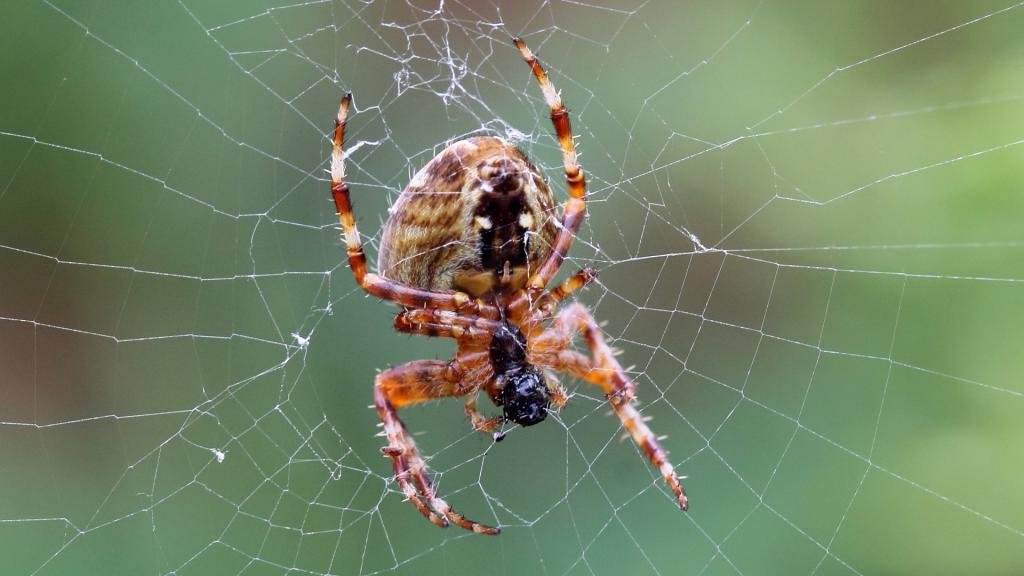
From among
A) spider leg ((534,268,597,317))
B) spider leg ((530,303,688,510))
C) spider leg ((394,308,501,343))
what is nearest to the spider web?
spider leg ((530,303,688,510))

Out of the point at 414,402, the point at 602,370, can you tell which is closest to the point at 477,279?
the point at 414,402

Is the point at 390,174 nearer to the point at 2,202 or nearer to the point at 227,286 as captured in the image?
the point at 227,286

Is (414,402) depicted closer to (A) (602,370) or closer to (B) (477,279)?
(B) (477,279)

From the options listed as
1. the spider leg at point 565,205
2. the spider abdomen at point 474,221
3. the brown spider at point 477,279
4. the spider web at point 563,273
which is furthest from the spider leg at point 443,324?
the spider web at point 563,273

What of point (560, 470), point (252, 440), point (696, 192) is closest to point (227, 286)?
point (252, 440)

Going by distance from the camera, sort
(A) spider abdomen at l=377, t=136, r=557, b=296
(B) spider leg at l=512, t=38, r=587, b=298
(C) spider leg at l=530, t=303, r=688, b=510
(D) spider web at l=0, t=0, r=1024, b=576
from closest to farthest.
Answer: (A) spider abdomen at l=377, t=136, r=557, b=296
(B) spider leg at l=512, t=38, r=587, b=298
(C) spider leg at l=530, t=303, r=688, b=510
(D) spider web at l=0, t=0, r=1024, b=576

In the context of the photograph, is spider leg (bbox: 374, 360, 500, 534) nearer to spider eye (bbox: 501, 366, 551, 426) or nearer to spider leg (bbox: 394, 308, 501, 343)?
spider leg (bbox: 394, 308, 501, 343)
